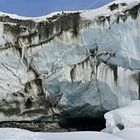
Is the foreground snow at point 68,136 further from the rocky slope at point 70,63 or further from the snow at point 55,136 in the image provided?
the rocky slope at point 70,63

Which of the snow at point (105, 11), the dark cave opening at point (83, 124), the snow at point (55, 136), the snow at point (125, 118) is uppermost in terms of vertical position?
the snow at point (105, 11)

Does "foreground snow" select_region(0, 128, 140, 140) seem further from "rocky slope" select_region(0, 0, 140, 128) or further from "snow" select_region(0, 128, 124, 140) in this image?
"rocky slope" select_region(0, 0, 140, 128)

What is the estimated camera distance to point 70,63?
11797 millimetres

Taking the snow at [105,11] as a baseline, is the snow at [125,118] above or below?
below

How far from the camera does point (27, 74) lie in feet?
40.1

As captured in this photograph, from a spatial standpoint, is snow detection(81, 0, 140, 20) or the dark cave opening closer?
snow detection(81, 0, 140, 20)

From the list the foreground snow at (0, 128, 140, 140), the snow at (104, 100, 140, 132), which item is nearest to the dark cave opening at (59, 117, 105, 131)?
the snow at (104, 100, 140, 132)

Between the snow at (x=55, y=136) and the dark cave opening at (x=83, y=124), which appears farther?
the dark cave opening at (x=83, y=124)

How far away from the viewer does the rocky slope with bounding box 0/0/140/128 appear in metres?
11.1

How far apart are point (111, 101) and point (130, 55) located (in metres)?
1.23

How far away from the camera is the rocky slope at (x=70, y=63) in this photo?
11.1 m

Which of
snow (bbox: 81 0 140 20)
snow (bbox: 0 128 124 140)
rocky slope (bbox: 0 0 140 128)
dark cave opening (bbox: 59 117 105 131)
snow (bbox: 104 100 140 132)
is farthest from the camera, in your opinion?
dark cave opening (bbox: 59 117 105 131)

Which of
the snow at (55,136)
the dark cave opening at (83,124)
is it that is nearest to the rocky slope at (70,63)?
the dark cave opening at (83,124)

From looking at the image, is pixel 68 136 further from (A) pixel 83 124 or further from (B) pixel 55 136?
(A) pixel 83 124
